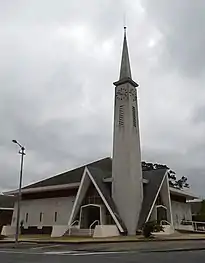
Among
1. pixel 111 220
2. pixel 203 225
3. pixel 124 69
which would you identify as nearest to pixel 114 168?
pixel 111 220

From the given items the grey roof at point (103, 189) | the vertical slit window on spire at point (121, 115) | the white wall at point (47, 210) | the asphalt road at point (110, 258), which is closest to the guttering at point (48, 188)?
→ the white wall at point (47, 210)

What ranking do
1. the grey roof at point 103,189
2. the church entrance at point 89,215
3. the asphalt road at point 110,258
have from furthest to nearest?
the church entrance at point 89,215, the grey roof at point 103,189, the asphalt road at point 110,258

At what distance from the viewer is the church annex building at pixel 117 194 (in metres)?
37.0

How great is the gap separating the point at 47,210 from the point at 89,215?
23.3 feet

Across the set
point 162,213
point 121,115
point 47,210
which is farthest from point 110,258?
point 47,210

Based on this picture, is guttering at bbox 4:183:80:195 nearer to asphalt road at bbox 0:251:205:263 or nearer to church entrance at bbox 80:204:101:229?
church entrance at bbox 80:204:101:229

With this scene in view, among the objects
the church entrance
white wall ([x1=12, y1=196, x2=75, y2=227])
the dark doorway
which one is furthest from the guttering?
the dark doorway

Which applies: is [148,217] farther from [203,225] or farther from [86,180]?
[203,225]

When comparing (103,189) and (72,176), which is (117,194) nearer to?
(103,189)

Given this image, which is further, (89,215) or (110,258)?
(89,215)

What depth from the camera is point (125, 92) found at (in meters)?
40.2

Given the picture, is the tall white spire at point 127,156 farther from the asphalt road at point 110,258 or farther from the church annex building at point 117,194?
the asphalt road at point 110,258

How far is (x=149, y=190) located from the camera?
131ft

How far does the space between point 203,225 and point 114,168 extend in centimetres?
1988
